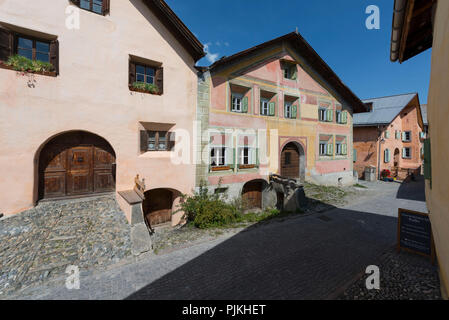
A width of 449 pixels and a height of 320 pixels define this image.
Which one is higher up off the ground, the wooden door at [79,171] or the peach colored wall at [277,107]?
the peach colored wall at [277,107]

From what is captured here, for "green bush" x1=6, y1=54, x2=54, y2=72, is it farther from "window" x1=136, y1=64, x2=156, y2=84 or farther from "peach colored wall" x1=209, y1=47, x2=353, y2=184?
"peach colored wall" x1=209, y1=47, x2=353, y2=184

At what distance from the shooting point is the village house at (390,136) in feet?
65.1

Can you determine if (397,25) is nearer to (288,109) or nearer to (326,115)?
(288,109)

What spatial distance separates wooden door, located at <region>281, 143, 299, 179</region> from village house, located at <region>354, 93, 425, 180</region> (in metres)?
10.2

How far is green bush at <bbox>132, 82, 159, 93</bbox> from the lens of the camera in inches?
312

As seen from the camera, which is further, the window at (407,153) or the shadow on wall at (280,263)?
the window at (407,153)

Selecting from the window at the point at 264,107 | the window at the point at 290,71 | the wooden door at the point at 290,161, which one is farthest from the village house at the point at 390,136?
the window at the point at 264,107

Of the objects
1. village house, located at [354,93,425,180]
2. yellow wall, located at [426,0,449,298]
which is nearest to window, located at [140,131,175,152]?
yellow wall, located at [426,0,449,298]

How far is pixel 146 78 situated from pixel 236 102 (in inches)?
194

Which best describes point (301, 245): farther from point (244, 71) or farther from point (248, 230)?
point (244, 71)

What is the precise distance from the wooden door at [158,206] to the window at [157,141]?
211 cm

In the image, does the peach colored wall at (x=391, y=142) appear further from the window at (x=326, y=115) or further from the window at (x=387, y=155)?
the window at (x=326, y=115)

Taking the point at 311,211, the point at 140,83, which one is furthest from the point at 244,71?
the point at 311,211
